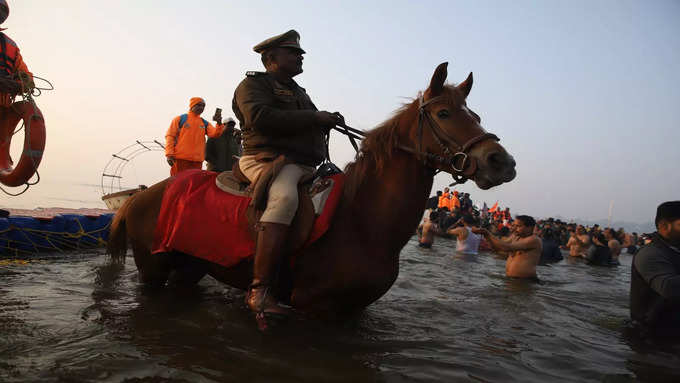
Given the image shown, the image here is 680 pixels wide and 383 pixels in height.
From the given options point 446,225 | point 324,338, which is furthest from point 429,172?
point 446,225

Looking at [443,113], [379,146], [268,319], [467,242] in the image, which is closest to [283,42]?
[379,146]

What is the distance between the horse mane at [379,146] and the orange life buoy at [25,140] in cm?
432

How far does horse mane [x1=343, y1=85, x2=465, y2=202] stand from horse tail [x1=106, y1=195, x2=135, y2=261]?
255 centimetres

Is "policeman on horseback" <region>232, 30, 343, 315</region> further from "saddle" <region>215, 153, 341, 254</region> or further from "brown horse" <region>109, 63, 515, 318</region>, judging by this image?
"brown horse" <region>109, 63, 515, 318</region>

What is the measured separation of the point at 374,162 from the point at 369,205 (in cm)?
42

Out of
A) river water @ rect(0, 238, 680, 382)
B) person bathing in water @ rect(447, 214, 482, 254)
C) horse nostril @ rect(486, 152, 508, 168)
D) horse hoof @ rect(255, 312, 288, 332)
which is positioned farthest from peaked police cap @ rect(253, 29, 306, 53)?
person bathing in water @ rect(447, 214, 482, 254)

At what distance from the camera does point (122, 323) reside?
10.6 ft

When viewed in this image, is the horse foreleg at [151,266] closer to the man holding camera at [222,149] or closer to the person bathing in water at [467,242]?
the man holding camera at [222,149]

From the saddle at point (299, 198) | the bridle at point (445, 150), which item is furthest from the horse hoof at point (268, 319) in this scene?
the bridle at point (445, 150)

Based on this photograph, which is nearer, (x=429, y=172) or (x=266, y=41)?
(x=429, y=172)

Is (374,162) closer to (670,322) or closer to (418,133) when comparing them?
(418,133)

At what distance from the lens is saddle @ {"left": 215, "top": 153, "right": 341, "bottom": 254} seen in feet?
10.4

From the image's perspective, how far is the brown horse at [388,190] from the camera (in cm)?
302

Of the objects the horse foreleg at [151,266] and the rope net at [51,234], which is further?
the rope net at [51,234]
